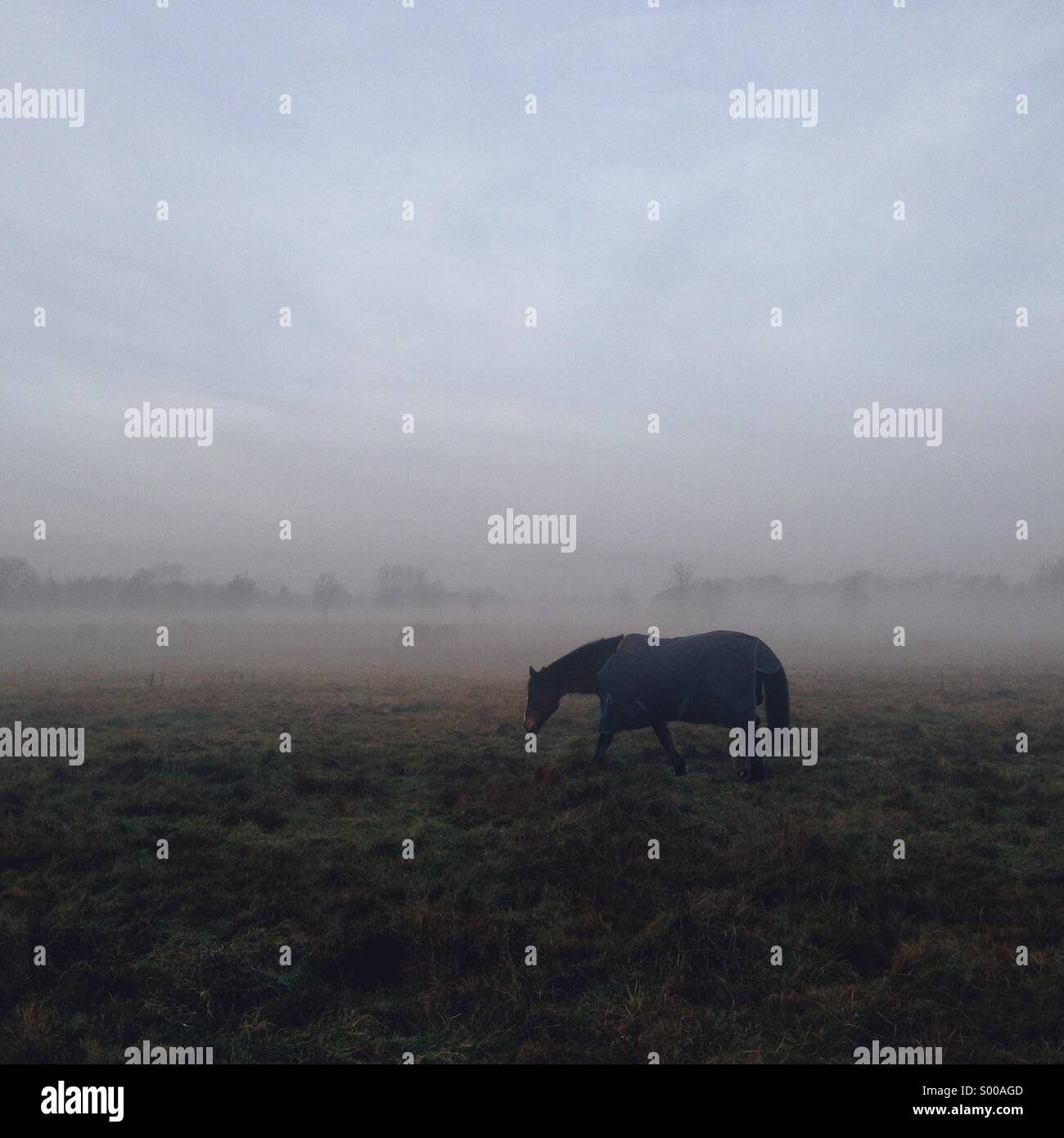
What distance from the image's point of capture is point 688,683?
10.7m

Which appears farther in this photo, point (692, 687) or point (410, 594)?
point (410, 594)

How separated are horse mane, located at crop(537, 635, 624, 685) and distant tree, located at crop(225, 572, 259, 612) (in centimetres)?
8370

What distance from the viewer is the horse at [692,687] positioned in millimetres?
10531

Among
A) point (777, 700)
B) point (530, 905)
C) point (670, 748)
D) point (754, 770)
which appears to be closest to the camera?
point (530, 905)

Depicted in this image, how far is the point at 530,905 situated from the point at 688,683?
500 centimetres

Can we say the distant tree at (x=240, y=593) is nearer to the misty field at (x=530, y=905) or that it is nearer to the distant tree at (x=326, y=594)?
the distant tree at (x=326, y=594)

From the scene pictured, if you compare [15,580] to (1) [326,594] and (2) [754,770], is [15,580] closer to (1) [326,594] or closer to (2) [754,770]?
(1) [326,594]

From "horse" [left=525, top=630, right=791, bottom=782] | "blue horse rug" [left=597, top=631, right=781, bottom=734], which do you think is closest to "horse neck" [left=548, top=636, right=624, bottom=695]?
"horse" [left=525, top=630, right=791, bottom=782]

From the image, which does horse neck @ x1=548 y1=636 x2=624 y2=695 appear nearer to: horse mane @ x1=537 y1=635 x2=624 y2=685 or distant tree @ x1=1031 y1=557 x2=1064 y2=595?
horse mane @ x1=537 y1=635 x2=624 y2=685

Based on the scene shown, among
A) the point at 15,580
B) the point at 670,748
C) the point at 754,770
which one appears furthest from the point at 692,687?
the point at 15,580

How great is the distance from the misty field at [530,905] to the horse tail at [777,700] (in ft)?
2.77

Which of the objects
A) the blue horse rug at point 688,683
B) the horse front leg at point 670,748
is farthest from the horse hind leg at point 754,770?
the horse front leg at point 670,748
